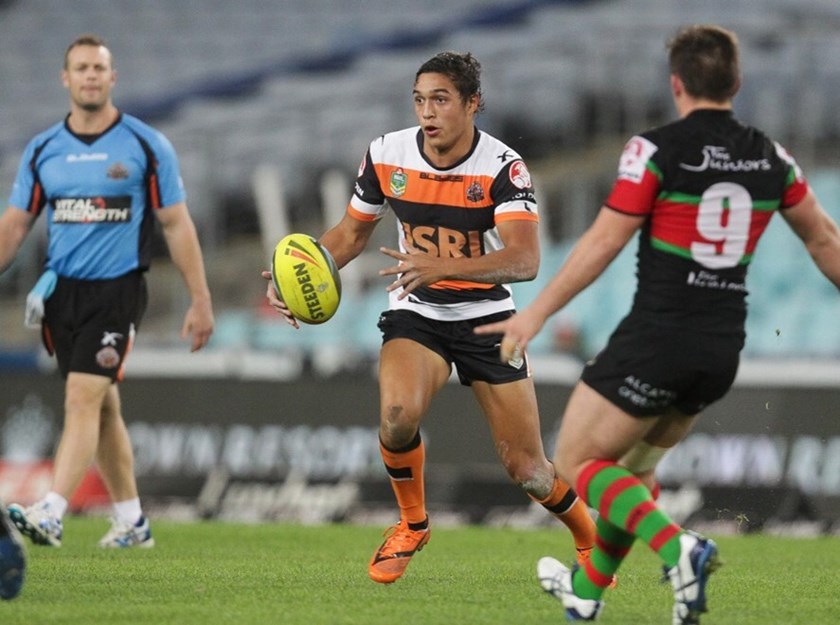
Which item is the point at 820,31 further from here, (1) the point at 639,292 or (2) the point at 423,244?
(1) the point at 639,292

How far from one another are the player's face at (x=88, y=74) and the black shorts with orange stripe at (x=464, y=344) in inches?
101

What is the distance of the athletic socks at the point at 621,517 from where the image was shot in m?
4.88

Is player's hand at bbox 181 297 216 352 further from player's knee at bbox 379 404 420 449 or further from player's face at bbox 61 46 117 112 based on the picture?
player's knee at bbox 379 404 420 449

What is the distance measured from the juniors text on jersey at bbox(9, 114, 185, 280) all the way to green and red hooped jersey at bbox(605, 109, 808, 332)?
13.4 ft

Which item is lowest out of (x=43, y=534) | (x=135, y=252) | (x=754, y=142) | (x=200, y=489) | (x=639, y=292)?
(x=200, y=489)

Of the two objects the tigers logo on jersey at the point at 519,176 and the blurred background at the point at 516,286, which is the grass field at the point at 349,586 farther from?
the blurred background at the point at 516,286

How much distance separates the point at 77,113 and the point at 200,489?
13.7 feet

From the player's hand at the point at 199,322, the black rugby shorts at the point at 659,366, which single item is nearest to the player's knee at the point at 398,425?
the black rugby shorts at the point at 659,366

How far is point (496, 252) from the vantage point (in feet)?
21.2

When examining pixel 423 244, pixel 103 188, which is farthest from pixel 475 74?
pixel 103 188

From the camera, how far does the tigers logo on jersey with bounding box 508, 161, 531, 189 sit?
6664 millimetres

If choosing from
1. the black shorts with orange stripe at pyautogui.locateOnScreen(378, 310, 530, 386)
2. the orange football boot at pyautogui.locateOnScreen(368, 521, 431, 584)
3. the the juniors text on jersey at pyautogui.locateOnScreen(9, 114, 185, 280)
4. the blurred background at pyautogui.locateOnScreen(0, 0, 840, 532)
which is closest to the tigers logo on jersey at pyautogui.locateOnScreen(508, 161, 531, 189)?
the black shorts with orange stripe at pyautogui.locateOnScreen(378, 310, 530, 386)

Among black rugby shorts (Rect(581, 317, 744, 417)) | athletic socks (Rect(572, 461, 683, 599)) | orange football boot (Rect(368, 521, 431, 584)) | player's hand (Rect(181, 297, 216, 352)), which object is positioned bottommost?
orange football boot (Rect(368, 521, 431, 584))

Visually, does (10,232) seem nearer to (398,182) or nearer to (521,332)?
(398,182)
